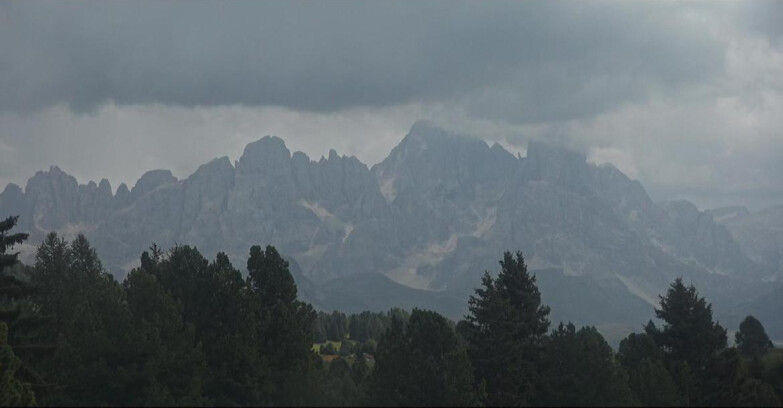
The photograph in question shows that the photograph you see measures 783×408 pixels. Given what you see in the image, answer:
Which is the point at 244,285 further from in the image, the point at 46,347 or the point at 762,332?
the point at 762,332

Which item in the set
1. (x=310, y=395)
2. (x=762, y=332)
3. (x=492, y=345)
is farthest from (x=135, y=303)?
(x=762, y=332)

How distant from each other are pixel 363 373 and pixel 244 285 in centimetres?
1356

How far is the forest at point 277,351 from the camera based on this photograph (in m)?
61.2

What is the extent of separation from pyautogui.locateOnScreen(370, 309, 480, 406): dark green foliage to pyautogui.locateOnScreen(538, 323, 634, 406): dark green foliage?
9315mm

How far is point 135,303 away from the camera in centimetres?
6806

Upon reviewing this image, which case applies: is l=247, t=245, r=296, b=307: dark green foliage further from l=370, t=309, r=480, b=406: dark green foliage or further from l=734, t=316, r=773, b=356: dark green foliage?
l=734, t=316, r=773, b=356: dark green foliage

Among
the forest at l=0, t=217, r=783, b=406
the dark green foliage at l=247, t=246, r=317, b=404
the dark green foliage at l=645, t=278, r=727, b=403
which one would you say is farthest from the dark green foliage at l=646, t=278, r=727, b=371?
the dark green foliage at l=247, t=246, r=317, b=404

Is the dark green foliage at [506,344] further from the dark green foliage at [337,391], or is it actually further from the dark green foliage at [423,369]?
the dark green foliage at [337,391]

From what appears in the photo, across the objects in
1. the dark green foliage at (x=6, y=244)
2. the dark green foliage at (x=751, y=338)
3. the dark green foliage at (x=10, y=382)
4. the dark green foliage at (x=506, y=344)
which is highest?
the dark green foliage at (x=751, y=338)

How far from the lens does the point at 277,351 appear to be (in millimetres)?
70438

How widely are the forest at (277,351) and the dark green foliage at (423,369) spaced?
0.34 feet

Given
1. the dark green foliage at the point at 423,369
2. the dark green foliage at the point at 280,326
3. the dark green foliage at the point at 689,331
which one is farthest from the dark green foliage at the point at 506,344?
the dark green foliage at the point at 280,326

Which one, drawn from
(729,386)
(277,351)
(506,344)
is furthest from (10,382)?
(729,386)

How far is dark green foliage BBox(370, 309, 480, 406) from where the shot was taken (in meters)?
64.4
